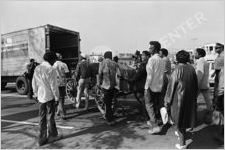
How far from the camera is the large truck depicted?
12695mm

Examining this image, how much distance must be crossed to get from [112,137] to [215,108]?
7.11ft

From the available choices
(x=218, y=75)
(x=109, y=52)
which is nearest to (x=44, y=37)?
(x=109, y=52)

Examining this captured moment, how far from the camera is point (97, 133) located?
596cm

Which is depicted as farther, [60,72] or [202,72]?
[60,72]

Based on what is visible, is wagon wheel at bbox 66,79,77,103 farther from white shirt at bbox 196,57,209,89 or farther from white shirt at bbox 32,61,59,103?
white shirt at bbox 196,57,209,89

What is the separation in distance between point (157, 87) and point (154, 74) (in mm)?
286

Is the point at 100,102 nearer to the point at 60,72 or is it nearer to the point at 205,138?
the point at 60,72

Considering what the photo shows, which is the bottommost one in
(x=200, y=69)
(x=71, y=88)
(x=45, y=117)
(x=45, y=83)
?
(x=45, y=117)

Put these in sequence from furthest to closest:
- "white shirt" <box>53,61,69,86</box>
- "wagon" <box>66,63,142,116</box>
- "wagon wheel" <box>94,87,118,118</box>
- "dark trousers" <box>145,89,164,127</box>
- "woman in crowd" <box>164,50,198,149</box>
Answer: "wagon wheel" <box>94,87,118,118</box>, "white shirt" <box>53,61,69,86</box>, "wagon" <box>66,63,142,116</box>, "dark trousers" <box>145,89,164,127</box>, "woman in crowd" <box>164,50,198,149</box>

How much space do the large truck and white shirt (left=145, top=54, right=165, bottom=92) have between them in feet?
25.2

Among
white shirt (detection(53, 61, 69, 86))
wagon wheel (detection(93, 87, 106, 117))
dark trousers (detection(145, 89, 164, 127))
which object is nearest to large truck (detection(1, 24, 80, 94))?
white shirt (detection(53, 61, 69, 86))

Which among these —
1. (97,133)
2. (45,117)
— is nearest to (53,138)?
(45,117)

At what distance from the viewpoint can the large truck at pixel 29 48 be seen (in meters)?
12.7

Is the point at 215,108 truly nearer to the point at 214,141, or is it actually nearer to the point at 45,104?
the point at 214,141
